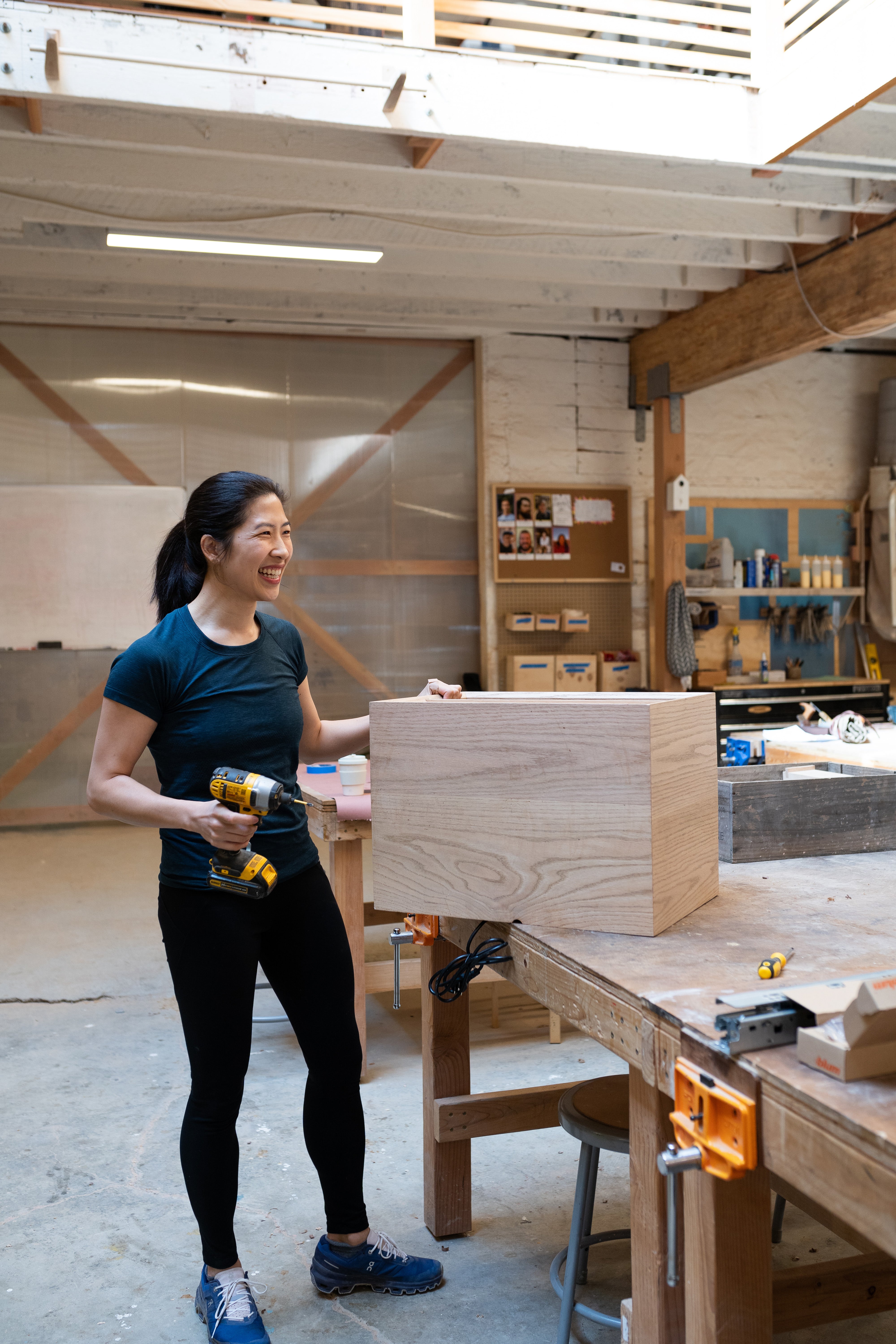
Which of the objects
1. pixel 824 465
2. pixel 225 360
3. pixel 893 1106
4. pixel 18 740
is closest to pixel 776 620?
pixel 824 465

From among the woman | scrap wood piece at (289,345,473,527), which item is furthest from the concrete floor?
scrap wood piece at (289,345,473,527)

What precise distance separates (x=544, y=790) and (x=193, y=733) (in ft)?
2.26

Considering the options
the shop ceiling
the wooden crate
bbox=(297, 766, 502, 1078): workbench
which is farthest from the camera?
the shop ceiling

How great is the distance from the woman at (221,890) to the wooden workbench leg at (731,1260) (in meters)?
0.89

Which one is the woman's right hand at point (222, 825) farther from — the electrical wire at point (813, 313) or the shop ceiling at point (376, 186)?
the electrical wire at point (813, 313)

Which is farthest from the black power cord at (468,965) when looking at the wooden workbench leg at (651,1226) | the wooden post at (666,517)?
the wooden post at (666,517)

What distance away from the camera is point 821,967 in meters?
1.38

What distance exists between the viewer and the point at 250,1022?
1900 millimetres

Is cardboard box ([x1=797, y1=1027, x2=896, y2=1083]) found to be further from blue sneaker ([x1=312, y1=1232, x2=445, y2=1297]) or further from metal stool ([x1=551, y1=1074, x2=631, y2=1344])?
blue sneaker ([x1=312, y1=1232, x2=445, y2=1297])

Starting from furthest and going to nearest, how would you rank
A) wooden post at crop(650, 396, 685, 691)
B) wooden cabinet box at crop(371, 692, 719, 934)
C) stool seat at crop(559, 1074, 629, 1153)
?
wooden post at crop(650, 396, 685, 691) → stool seat at crop(559, 1074, 629, 1153) → wooden cabinet box at crop(371, 692, 719, 934)

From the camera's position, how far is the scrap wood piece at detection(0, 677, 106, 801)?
7219mm

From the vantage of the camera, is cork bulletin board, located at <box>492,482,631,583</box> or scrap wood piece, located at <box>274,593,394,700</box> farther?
cork bulletin board, located at <box>492,482,631,583</box>

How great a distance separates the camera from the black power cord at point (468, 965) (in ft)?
5.59

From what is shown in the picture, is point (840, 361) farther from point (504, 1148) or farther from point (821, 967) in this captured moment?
point (821, 967)
